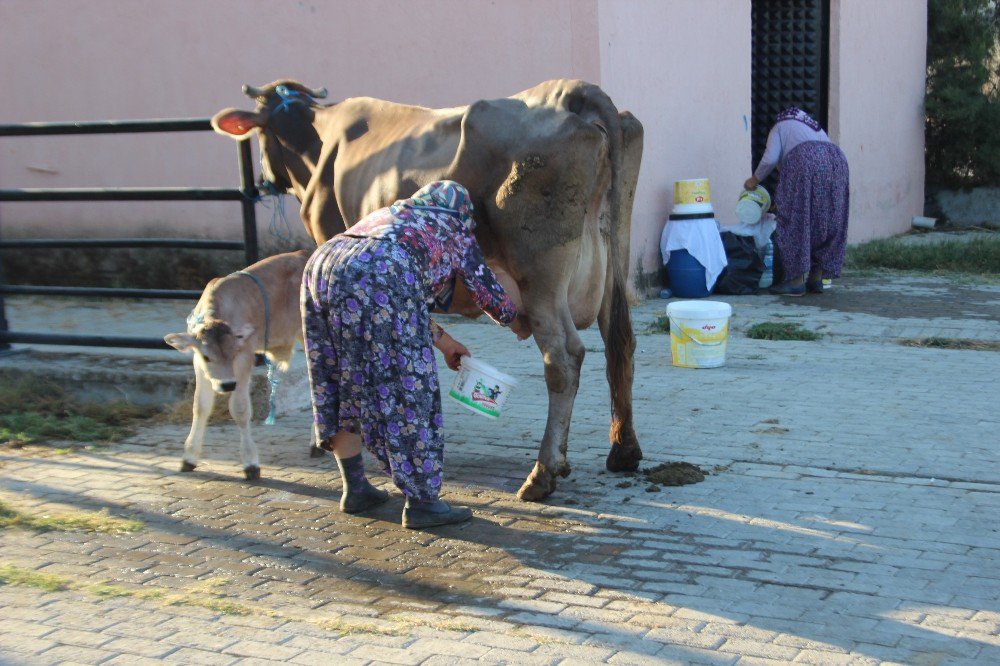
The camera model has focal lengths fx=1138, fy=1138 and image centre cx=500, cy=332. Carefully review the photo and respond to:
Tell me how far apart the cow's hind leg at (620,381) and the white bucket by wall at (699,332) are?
6.93 feet

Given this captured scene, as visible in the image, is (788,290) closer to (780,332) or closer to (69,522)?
(780,332)

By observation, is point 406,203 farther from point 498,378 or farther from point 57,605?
point 57,605

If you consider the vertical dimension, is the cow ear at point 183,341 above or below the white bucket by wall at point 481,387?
above

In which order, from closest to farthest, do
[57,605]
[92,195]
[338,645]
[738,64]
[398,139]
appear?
[338,645], [57,605], [398,139], [92,195], [738,64]

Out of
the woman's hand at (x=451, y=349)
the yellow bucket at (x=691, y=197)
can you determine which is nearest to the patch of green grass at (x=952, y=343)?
the yellow bucket at (x=691, y=197)

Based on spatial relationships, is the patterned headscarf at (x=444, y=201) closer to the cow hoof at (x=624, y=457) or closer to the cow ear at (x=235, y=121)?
the cow hoof at (x=624, y=457)

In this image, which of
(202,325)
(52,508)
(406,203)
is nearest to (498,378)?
(406,203)

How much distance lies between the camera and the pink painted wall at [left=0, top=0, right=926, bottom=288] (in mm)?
10195

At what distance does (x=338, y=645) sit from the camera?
386 centimetres

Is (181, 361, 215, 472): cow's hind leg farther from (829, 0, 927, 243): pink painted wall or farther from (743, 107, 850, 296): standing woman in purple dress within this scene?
(829, 0, 927, 243): pink painted wall

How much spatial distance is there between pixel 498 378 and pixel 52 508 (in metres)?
2.32

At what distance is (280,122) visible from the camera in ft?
22.0

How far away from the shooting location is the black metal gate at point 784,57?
13109mm

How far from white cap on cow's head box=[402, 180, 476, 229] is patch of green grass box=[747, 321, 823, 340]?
4504 millimetres
